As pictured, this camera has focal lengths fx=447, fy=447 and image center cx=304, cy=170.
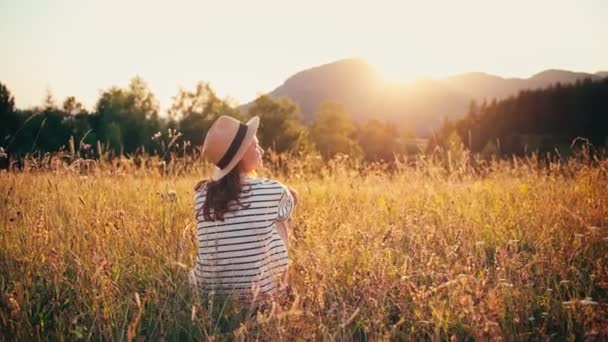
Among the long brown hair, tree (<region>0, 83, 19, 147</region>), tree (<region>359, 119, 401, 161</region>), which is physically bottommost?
tree (<region>359, 119, 401, 161</region>)

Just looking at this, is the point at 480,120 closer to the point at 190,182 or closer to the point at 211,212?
the point at 190,182

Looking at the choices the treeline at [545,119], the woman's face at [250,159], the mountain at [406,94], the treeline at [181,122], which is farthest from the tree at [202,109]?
the mountain at [406,94]

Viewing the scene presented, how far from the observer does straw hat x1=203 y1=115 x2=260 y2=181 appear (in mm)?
3174

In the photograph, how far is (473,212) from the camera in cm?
506

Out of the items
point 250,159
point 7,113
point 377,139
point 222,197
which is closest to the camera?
point 222,197

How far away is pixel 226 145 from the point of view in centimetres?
317

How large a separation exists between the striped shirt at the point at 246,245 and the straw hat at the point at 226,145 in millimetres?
179

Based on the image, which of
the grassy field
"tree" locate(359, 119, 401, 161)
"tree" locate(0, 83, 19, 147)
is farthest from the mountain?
the grassy field

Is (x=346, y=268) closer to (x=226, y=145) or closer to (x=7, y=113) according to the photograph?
(x=226, y=145)

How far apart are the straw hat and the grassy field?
589mm

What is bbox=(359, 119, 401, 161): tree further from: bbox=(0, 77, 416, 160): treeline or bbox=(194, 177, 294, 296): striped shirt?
bbox=(194, 177, 294, 296): striped shirt

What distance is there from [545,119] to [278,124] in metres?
20.8

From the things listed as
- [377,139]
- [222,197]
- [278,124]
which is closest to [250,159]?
[222,197]

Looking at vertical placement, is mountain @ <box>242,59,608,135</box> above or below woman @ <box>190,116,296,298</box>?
above
